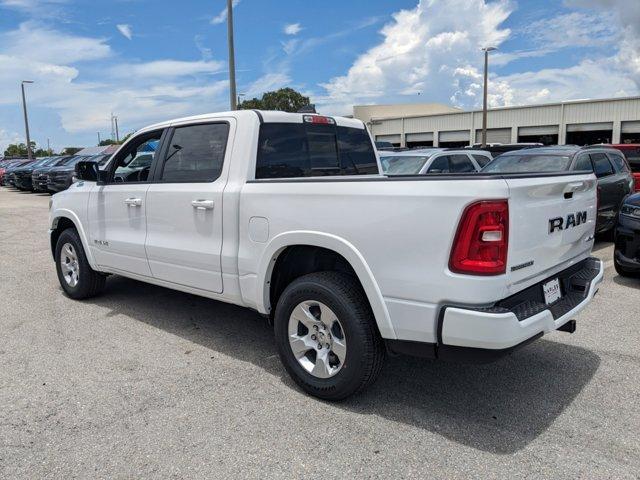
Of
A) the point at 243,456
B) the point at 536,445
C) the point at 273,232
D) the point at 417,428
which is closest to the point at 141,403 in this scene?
the point at 243,456

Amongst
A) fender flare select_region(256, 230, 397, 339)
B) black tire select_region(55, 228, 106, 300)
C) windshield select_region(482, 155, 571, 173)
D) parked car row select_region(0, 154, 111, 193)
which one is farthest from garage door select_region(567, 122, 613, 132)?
fender flare select_region(256, 230, 397, 339)

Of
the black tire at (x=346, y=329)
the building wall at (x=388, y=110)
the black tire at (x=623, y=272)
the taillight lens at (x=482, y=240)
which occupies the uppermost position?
the building wall at (x=388, y=110)

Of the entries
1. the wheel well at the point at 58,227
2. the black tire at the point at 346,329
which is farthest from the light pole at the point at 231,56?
the black tire at the point at 346,329

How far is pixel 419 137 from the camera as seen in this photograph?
56.3 meters

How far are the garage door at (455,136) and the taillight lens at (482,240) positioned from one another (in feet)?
170

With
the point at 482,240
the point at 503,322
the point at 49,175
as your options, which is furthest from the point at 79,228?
the point at 49,175

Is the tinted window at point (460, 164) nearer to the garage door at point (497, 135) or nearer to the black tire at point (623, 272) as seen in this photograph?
the black tire at point (623, 272)

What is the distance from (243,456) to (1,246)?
8.71 meters

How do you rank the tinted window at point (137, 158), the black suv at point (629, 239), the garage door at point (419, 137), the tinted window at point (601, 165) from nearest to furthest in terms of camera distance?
the tinted window at point (137, 158) → the black suv at point (629, 239) → the tinted window at point (601, 165) → the garage door at point (419, 137)

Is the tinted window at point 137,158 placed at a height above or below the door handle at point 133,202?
above

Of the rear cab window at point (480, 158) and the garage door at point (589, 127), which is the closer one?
the rear cab window at point (480, 158)

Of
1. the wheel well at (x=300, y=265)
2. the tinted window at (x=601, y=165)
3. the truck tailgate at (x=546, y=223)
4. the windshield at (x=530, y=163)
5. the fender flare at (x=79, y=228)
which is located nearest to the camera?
the truck tailgate at (x=546, y=223)

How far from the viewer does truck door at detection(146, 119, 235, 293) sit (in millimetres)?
4062

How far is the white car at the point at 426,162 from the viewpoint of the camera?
34.1ft
